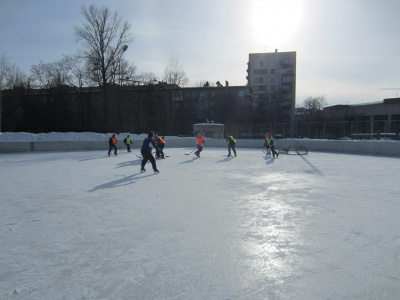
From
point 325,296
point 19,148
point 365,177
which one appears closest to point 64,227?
point 325,296

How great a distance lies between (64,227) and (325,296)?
354 centimetres

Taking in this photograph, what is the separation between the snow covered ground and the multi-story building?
4918cm

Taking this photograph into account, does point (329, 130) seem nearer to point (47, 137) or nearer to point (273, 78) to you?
point (47, 137)

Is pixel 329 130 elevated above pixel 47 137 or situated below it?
above

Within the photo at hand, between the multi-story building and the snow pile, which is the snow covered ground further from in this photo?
the multi-story building

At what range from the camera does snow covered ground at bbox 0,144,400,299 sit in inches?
93.6

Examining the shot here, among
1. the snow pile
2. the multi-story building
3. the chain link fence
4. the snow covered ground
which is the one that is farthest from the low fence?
the multi-story building

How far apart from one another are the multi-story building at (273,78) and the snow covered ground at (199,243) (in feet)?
A: 161

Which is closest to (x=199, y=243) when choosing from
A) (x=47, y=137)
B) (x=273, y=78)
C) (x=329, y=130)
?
(x=329, y=130)

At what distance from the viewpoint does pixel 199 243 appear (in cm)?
336

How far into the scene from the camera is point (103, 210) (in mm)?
4867

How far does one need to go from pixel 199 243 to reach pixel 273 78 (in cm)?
5708

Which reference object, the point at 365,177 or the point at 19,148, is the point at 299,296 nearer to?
the point at 365,177

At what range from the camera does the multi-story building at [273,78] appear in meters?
54.0
